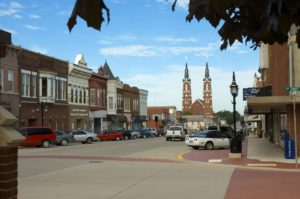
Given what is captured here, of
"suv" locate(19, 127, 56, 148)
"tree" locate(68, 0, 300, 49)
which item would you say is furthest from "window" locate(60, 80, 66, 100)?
"tree" locate(68, 0, 300, 49)

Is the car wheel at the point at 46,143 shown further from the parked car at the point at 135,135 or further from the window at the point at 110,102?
the window at the point at 110,102

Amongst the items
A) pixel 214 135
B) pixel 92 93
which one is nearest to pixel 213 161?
pixel 214 135

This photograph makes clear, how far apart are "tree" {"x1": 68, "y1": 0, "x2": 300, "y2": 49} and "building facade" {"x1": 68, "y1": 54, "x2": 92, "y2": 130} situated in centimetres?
6060

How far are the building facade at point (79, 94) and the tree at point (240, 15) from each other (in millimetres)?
60602

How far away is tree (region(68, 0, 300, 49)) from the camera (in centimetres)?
195

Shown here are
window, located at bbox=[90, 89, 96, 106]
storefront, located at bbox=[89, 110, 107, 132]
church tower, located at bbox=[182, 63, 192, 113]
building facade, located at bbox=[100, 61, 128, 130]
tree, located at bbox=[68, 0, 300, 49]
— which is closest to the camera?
tree, located at bbox=[68, 0, 300, 49]

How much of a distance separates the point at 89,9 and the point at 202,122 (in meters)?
160

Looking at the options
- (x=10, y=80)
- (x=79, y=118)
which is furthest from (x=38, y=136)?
(x=79, y=118)

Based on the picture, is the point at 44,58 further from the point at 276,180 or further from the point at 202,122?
the point at 202,122

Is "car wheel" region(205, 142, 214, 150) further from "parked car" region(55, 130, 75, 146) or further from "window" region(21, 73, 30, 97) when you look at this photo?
"window" region(21, 73, 30, 97)

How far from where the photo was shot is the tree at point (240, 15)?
1.95m

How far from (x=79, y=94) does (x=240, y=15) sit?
64783 mm

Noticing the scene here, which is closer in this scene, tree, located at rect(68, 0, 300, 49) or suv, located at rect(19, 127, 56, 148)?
tree, located at rect(68, 0, 300, 49)

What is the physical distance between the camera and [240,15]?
257 centimetres
